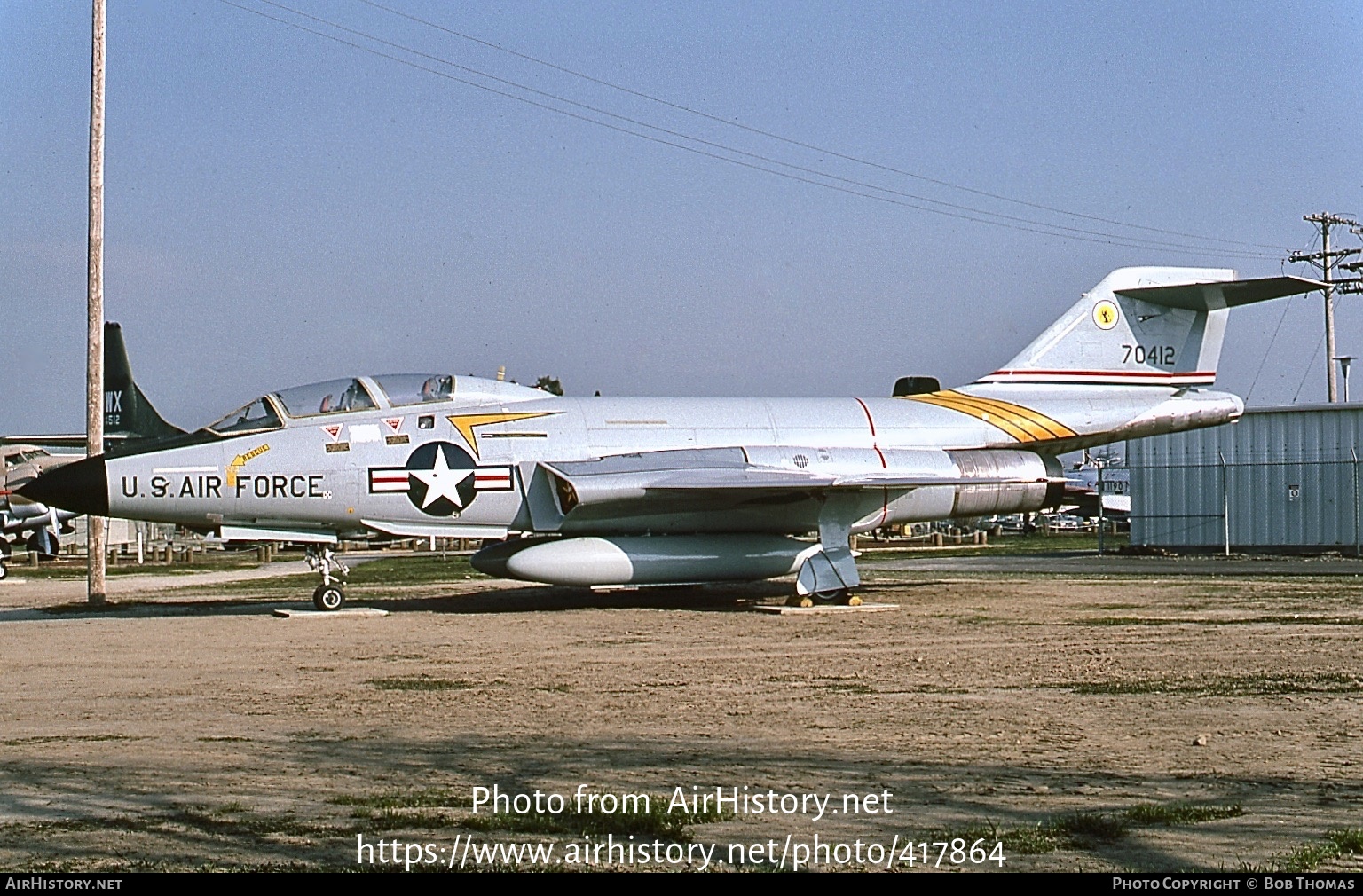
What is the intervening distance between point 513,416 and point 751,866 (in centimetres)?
1244

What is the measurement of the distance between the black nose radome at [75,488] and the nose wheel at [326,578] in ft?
8.33

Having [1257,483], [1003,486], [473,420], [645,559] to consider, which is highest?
[473,420]

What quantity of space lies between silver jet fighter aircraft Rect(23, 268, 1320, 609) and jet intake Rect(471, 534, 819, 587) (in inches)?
1.0

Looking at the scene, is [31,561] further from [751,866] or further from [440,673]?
[751,866]

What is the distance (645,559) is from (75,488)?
6473 millimetres

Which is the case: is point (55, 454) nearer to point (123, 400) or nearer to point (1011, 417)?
point (123, 400)

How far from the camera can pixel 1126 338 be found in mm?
19484

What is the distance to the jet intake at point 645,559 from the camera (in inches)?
614

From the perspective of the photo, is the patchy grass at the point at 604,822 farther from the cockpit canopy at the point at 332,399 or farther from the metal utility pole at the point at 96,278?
the metal utility pole at the point at 96,278

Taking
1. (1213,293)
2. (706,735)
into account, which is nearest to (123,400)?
(1213,293)

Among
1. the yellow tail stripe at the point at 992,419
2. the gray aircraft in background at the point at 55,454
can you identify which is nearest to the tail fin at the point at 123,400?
the gray aircraft in background at the point at 55,454

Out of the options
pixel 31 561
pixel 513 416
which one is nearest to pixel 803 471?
pixel 513 416

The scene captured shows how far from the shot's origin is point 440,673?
10.7 m

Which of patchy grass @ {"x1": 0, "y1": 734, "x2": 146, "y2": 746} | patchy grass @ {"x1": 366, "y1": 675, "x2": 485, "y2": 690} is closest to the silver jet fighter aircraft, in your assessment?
patchy grass @ {"x1": 366, "y1": 675, "x2": 485, "y2": 690}
